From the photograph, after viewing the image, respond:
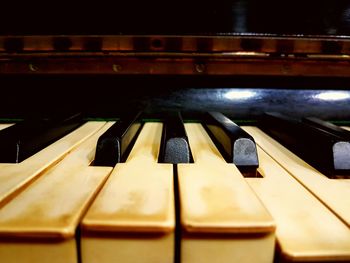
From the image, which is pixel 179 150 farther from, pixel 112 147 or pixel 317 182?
pixel 317 182

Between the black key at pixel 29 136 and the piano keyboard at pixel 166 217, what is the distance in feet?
0.32

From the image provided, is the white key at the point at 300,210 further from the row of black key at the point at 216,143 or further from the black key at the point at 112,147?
the black key at the point at 112,147

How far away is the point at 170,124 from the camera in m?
0.97

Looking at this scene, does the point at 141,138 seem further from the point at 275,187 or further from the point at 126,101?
the point at 275,187

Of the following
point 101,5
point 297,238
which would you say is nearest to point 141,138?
point 101,5

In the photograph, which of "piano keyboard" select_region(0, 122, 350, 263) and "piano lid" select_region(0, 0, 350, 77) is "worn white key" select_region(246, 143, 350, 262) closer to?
"piano keyboard" select_region(0, 122, 350, 263)

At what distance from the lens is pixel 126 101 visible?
1242 millimetres

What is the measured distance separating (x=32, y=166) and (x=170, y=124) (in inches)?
16.9

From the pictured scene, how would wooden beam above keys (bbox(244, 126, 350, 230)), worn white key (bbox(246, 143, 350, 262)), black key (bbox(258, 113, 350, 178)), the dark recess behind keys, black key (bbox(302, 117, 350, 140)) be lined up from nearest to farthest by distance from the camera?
worn white key (bbox(246, 143, 350, 262))
wooden beam above keys (bbox(244, 126, 350, 230))
black key (bbox(258, 113, 350, 178))
black key (bbox(302, 117, 350, 140))
the dark recess behind keys

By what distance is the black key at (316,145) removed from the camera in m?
0.73

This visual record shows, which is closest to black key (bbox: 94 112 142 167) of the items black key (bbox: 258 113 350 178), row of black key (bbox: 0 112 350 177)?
row of black key (bbox: 0 112 350 177)

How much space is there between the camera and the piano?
43 centimetres

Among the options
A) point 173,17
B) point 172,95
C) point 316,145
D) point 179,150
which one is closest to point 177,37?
point 173,17

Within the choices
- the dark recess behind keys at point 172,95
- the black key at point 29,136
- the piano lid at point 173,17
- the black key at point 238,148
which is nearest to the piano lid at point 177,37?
the piano lid at point 173,17
